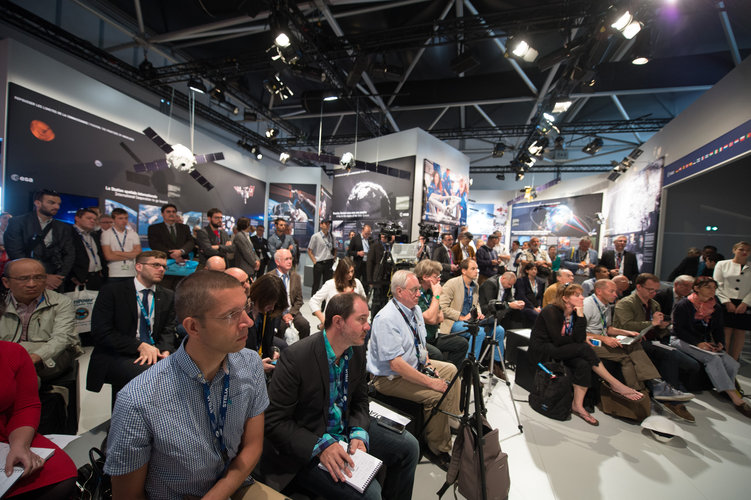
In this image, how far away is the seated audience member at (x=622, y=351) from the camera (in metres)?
3.01

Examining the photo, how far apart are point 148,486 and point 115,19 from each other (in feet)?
28.7

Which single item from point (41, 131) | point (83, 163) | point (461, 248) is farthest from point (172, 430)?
point (83, 163)

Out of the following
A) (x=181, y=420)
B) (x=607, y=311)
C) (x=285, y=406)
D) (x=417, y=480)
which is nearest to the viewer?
(x=181, y=420)

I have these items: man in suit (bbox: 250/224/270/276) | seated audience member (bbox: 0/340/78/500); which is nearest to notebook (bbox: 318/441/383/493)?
seated audience member (bbox: 0/340/78/500)

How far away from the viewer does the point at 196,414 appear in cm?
95

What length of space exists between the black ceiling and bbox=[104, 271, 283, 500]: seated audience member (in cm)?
485

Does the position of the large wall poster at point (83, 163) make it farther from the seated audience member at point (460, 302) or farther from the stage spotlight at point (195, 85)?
the seated audience member at point (460, 302)

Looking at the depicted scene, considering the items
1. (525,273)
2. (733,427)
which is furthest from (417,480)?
(525,273)

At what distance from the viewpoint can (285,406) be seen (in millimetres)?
1375

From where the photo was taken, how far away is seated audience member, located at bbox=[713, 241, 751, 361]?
155 inches

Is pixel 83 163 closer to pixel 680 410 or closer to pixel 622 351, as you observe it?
pixel 622 351

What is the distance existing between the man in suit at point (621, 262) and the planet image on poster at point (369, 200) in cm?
510

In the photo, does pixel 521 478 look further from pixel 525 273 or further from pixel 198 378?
pixel 525 273

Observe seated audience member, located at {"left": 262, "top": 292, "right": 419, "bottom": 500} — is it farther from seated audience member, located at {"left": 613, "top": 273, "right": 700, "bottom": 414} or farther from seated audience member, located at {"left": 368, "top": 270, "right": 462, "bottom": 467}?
seated audience member, located at {"left": 613, "top": 273, "right": 700, "bottom": 414}
